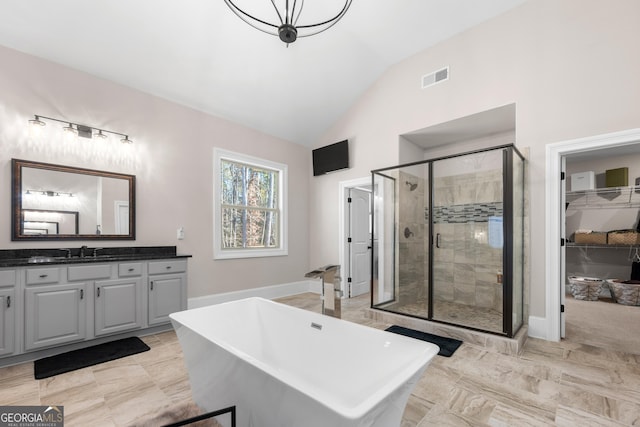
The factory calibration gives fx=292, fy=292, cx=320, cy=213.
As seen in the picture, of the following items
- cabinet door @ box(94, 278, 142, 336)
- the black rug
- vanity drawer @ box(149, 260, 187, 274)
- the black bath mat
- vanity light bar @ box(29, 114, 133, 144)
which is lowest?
the black bath mat

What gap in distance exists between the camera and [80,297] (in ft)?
9.09

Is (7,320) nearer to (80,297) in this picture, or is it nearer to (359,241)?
(80,297)

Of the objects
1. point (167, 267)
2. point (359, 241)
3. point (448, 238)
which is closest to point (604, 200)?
point (448, 238)

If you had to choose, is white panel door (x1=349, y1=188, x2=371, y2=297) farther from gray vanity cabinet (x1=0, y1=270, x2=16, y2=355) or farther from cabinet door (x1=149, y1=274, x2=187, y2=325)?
gray vanity cabinet (x1=0, y1=270, x2=16, y2=355)

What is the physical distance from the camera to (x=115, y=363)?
2.58 meters

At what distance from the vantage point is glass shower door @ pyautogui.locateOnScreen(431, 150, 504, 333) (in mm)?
3461

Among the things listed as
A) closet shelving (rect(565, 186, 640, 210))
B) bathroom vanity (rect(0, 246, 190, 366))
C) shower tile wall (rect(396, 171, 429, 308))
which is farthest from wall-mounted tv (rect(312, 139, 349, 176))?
closet shelving (rect(565, 186, 640, 210))

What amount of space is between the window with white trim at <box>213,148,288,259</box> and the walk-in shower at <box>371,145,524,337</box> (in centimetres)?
183

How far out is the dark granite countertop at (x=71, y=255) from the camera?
2625 mm

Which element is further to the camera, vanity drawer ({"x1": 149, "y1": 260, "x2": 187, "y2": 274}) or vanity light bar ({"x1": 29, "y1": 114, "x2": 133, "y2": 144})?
vanity drawer ({"x1": 149, "y1": 260, "x2": 187, "y2": 274})

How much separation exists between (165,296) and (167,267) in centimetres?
33

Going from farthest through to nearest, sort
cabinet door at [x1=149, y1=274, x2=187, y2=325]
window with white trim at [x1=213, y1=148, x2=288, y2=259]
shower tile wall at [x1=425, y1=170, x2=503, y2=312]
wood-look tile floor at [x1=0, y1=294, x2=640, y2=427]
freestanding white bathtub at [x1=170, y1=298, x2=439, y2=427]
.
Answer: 1. window with white trim at [x1=213, y1=148, x2=288, y2=259]
2. shower tile wall at [x1=425, y1=170, x2=503, y2=312]
3. cabinet door at [x1=149, y1=274, x2=187, y2=325]
4. wood-look tile floor at [x1=0, y1=294, x2=640, y2=427]
5. freestanding white bathtub at [x1=170, y1=298, x2=439, y2=427]

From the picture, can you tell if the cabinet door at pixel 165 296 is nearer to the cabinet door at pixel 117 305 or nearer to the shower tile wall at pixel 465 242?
the cabinet door at pixel 117 305

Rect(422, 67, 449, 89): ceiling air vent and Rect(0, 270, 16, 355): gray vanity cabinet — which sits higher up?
Rect(422, 67, 449, 89): ceiling air vent
